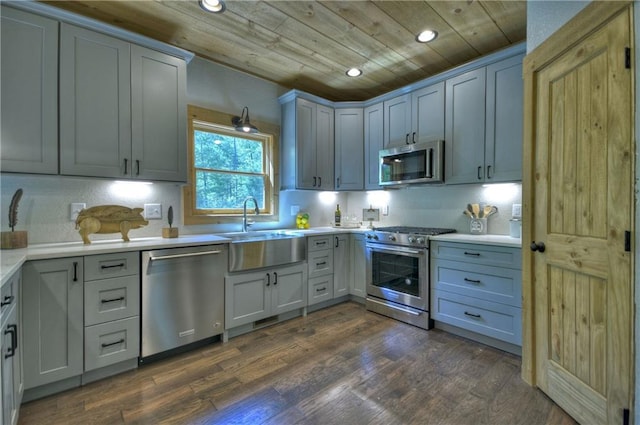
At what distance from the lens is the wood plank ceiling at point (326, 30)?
7.06 ft

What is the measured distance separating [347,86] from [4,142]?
3.22 m

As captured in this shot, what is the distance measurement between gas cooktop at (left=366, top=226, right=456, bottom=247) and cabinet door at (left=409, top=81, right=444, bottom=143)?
979 millimetres

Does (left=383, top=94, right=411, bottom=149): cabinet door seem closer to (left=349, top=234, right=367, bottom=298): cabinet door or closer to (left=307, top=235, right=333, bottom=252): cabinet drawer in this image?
(left=349, top=234, right=367, bottom=298): cabinet door

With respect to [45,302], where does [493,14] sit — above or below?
above

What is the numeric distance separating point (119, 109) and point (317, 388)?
2.46 m

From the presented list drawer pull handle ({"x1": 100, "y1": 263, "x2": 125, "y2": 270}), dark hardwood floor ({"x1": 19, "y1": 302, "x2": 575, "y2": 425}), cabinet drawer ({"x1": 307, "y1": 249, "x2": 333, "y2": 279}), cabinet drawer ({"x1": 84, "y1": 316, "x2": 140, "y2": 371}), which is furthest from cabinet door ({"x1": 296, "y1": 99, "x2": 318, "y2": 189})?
cabinet drawer ({"x1": 84, "y1": 316, "x2": 140, "y2": 371})

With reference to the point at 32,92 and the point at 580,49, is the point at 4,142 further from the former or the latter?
the point at 580,49

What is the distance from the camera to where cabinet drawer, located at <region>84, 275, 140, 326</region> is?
6.21 feet

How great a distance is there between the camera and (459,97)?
2.81m

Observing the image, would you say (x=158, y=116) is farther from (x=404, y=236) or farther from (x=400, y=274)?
(x=400, y=274)

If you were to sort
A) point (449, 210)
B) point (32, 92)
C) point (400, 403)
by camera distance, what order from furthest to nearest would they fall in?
point (449, 210) → point (32, 92) → point (400, 403)

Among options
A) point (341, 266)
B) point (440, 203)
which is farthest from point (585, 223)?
point (341, 266)

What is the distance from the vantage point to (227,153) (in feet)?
10.5

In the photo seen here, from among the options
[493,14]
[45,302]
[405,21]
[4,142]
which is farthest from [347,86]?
[45,302]
